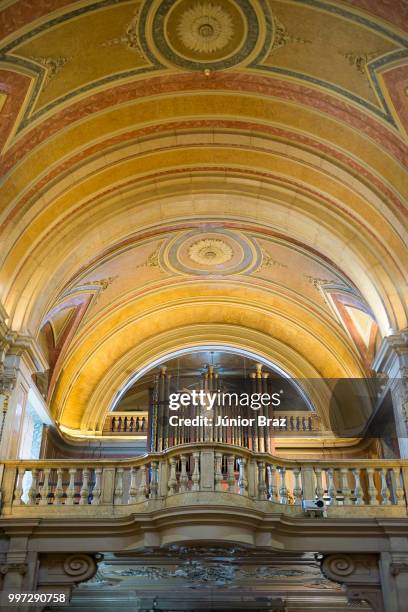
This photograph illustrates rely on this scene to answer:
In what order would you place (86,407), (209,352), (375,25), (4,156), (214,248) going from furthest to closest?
(209,352)
(86,407)
(214,248)
(4,156)
(375,25)

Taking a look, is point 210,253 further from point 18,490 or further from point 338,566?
point 338,566

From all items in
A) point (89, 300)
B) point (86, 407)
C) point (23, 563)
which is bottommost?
point (23, 563)

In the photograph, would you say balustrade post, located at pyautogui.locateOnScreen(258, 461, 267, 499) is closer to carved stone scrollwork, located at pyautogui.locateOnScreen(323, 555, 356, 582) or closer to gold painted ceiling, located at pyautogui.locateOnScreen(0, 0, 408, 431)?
carved stone scrollwork, located at pyautogui.locateOnScreen(323, 555, 356, 582)

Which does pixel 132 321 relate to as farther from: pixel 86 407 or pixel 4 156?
pixel 4 156

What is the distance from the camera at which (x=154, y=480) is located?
8797 millimetres

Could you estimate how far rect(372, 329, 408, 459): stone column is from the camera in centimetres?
998

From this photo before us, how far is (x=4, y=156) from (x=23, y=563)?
17.2ft

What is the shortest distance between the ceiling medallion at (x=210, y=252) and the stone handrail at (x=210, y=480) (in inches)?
200

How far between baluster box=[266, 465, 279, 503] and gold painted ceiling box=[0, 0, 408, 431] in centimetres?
307

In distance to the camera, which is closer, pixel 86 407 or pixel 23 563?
pixel 23 563

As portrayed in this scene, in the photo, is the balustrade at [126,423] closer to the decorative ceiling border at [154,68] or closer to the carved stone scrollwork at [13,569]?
the carved stone scrollwork at [13,569]

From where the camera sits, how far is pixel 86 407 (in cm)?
1470

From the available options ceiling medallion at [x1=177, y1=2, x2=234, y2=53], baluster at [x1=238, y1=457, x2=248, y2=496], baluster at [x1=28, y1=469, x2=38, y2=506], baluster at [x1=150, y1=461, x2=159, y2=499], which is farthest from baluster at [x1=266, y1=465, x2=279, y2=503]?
ceiling medallion at [x1=177, y1=2, x2=234, y2=53]

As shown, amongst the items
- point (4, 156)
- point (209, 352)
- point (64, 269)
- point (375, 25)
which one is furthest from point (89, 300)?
point (375, 25)
